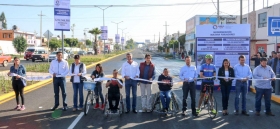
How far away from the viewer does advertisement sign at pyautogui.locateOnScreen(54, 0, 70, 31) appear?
16.2m

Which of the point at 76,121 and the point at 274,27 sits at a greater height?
the point at 274,27

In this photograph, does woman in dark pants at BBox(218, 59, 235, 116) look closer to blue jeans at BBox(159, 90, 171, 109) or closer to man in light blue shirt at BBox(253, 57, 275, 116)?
man in light blue shirt at BBox(253, 57, 275, 116)

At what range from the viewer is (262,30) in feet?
117

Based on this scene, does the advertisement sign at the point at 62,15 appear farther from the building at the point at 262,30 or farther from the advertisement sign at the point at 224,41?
the building at the point at 262,30

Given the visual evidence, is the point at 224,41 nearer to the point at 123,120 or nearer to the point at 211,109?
the point at 211,109

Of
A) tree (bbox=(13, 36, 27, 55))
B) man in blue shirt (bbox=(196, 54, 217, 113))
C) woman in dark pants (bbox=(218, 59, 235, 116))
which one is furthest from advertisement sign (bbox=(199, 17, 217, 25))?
man in blue shirt (bbox=(196, 54, 217, 113))

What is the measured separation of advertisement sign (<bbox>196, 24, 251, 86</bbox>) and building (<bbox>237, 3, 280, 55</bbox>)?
19.2 metres

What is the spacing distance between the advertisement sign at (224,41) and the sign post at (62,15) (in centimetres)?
725

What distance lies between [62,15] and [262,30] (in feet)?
87.8

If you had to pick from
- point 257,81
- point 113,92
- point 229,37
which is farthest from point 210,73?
point 229,37

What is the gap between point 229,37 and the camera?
13.9 m

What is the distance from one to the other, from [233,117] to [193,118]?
1.19 metres

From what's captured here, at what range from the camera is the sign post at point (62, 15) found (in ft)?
53.3

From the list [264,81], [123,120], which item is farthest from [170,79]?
[264,81]
